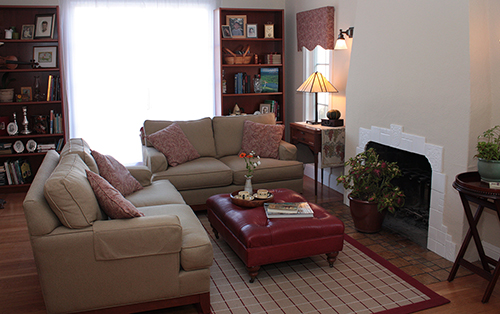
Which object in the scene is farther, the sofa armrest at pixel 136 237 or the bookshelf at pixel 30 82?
the bookshelf at pixel 30 82

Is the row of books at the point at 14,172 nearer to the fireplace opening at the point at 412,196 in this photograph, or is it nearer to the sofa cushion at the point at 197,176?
the sofa cushion at the point at 197,176

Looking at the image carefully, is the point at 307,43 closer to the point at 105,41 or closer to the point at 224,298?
the point at 105,41

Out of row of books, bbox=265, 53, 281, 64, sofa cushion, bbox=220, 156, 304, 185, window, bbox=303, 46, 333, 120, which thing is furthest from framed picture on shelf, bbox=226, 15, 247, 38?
sofa cushion, bbox=220, 156, 304, 185

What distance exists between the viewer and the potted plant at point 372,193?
12.5 ft

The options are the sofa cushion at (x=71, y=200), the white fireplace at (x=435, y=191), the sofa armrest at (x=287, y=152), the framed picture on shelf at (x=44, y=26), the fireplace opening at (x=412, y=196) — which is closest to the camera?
the sofa cushion at (x=71, y=200)

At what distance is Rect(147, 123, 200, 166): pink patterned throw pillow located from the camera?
464 centimetres

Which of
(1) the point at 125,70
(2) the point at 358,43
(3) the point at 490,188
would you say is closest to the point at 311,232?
(3) the point at 490,188

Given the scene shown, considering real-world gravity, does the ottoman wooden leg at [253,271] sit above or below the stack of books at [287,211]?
below

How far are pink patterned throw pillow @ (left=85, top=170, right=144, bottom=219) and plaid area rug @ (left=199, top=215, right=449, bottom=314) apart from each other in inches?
32.1

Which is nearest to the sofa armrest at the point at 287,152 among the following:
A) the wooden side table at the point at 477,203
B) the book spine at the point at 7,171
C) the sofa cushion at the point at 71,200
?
the wooden side table at the point at 477,203

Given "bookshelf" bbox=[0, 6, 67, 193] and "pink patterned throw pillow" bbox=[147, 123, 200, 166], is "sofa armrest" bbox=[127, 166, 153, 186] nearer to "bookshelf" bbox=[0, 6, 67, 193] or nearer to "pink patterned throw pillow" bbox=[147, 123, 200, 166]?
"pink patterned throw pillow" bbox=[147, 123, 200, 166]

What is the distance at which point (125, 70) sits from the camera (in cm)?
591

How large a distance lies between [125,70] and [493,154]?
181 inches

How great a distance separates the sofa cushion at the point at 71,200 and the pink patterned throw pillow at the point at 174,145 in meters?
1.98
